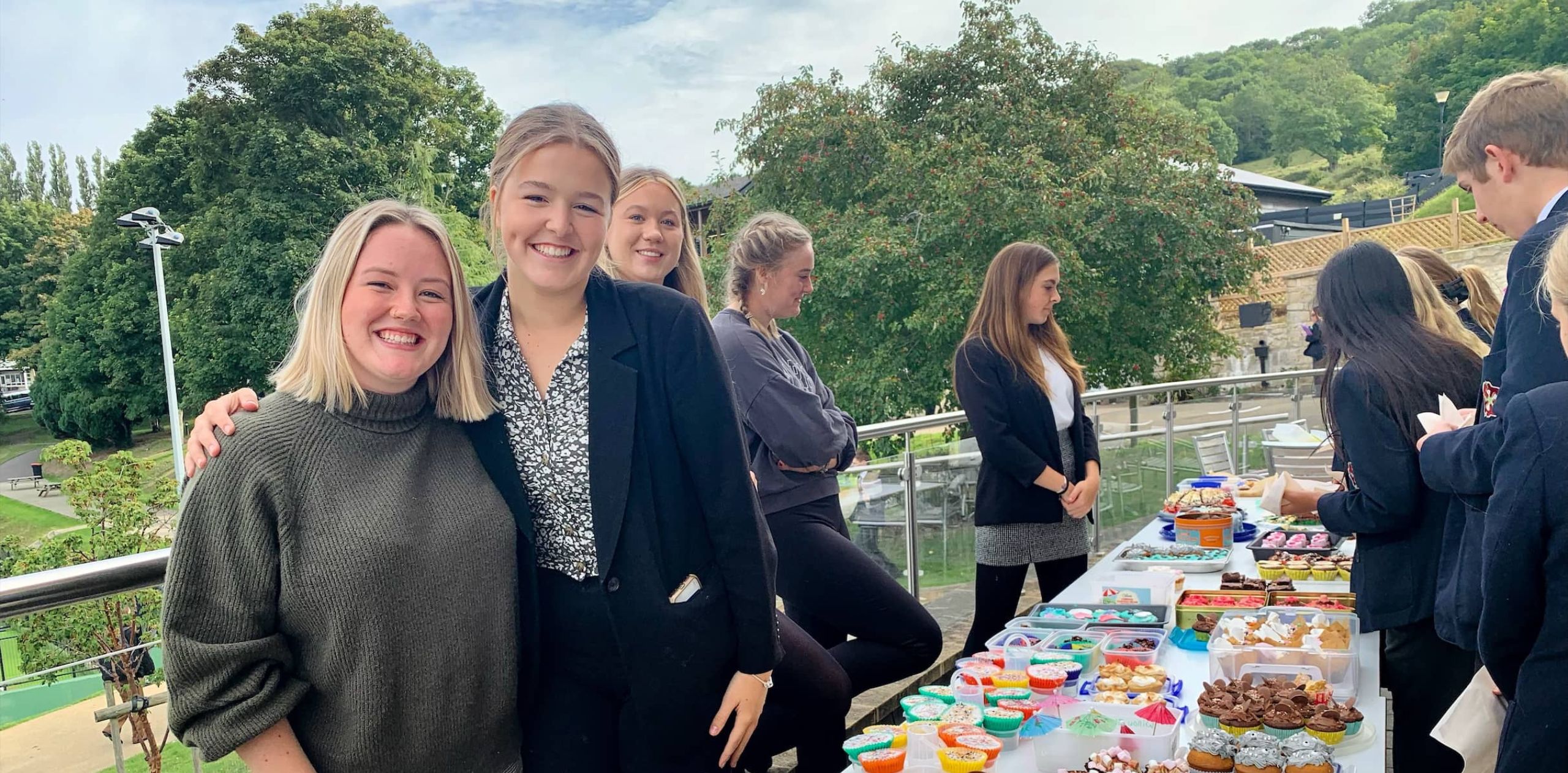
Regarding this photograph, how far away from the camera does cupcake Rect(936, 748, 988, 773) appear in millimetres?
1890

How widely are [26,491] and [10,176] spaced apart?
142ft

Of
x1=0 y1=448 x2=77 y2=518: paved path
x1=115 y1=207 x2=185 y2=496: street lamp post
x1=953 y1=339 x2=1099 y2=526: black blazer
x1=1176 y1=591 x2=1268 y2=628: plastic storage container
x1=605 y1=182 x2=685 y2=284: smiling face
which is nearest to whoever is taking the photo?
x1=605 y1=182 x2=685 y2=284: smiling face

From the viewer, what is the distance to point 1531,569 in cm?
180

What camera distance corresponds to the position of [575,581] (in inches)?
69.5

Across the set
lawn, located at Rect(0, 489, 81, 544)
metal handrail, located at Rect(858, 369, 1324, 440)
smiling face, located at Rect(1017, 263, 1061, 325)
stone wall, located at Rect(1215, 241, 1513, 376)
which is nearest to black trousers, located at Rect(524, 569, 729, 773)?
metal handrail, located at Rect(858, 369, 1324, 440)

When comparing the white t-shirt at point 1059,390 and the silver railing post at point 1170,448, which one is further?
the silver railing post at point 1170,448

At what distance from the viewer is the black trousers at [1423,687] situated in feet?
8.41

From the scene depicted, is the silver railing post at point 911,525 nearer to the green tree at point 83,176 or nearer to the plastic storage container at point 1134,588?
the plastic storage container at point 1134,588

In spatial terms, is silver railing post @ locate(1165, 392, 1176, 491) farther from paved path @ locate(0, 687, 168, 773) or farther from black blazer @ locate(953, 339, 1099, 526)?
paved path @ locate(0, 687, 168, 773)

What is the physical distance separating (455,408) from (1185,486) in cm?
388

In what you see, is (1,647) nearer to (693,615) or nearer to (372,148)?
(693,615)

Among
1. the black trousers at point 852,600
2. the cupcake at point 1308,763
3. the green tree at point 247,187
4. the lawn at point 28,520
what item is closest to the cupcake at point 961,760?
the cupcake at point 1308,763

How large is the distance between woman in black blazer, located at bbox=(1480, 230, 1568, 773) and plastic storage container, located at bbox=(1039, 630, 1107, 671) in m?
0.80

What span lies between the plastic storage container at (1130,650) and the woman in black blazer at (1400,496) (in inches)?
21.2
